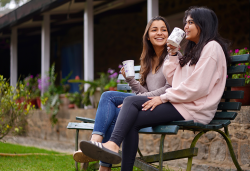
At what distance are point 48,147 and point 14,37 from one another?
344cm

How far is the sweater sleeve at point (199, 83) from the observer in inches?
80.7

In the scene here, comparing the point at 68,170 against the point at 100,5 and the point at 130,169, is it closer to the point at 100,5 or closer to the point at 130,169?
the point at 130,169

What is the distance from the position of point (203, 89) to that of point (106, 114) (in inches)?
28.8

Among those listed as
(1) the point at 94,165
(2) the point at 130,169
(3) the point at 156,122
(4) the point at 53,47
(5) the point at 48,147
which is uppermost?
(4) the point at 53,47

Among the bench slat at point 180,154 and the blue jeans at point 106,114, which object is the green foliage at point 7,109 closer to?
the blue jeans at point 106,114

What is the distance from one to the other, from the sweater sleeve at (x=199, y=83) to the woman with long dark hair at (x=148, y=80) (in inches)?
15.7

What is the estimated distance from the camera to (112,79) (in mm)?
5148

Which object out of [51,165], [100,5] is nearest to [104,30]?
[100,5]

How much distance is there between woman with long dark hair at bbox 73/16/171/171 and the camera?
2.38m

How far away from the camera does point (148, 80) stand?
2.67 metres

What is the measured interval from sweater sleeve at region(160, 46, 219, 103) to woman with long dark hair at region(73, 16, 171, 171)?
0.40m

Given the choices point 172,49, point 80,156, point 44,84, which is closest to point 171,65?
point 172,49

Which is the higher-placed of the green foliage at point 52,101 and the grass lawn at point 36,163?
the green foliage at point 52,101

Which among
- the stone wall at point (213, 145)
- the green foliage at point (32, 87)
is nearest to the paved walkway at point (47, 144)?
the green foliage at point (32, 87)
